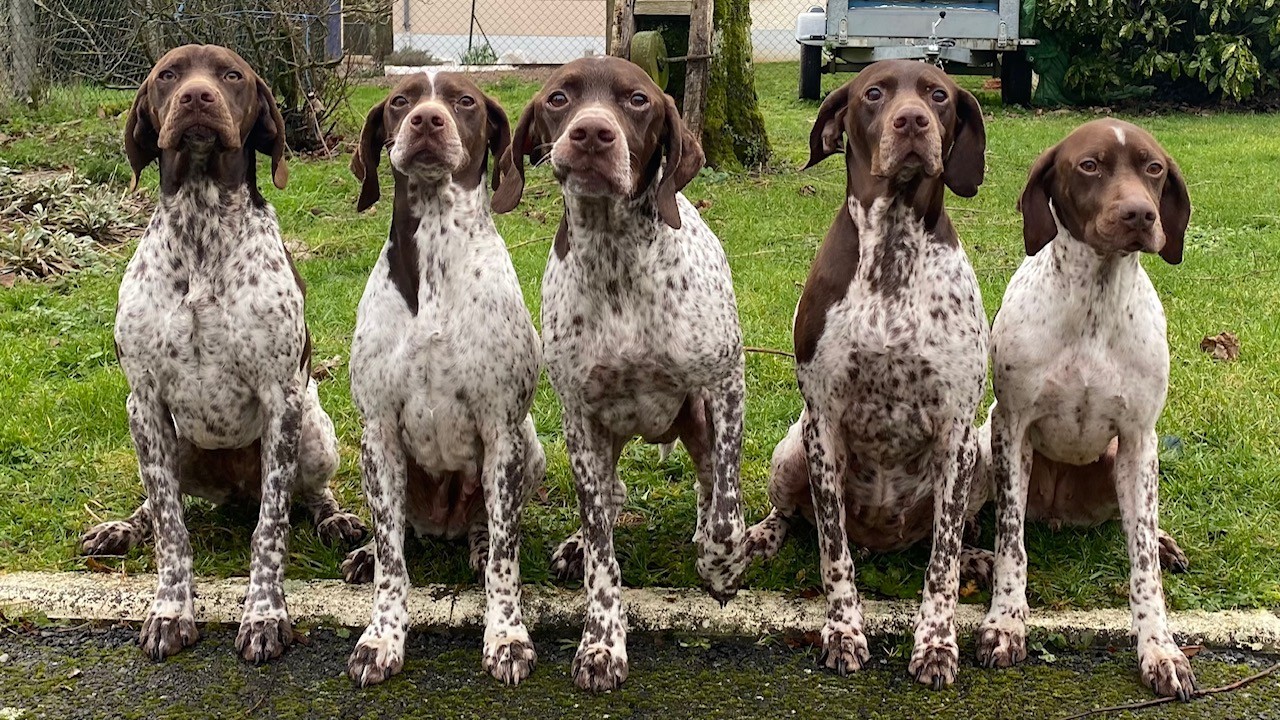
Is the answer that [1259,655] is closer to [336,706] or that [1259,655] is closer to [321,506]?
[336,706]

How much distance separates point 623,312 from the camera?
344 centimetres

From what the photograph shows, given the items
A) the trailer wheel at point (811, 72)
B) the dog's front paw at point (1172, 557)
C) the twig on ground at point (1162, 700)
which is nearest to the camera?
the twig on ground at point (1162, 700)

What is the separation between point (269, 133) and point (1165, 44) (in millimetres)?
12149

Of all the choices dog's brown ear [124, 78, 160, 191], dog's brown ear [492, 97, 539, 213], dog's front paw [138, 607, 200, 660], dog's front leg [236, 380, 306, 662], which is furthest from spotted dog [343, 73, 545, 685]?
dog's brown ear [124, 78, 160, 191]

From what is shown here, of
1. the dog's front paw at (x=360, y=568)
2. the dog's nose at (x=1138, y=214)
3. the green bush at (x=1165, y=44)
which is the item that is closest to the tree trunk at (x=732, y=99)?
A: the green bush at (x=1165, y=44)

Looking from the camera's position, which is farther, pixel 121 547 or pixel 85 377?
pixel 85 377

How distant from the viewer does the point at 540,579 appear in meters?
3.91

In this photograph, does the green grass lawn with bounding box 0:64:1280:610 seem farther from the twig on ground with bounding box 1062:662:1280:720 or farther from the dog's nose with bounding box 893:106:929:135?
the dog's nose with bounding box 893:106:929:135

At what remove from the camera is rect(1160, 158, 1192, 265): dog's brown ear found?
337 cm

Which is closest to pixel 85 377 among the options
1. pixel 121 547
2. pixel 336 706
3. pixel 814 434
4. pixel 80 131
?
pixel 121 547

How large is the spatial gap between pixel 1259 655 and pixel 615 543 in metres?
1.89

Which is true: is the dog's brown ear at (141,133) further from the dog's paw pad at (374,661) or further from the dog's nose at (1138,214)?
the dog's nose at (1138,214)

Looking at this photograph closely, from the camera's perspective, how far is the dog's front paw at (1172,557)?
3.79m

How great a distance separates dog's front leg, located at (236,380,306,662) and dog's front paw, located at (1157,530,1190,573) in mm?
2568
